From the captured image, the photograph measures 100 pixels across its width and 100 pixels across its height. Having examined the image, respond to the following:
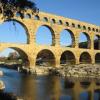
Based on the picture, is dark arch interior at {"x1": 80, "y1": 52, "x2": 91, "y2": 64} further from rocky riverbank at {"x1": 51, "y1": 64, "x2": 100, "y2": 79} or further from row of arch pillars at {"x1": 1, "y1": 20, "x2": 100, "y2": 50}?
rocky riverbank at {"x1": 51, "y1": 64, "x2": 100, "y2": 79}

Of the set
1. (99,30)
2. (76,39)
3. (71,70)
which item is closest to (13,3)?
(71,70)

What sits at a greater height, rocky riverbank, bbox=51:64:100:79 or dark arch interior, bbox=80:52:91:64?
dark arch interior, bbox=80:52:91:64

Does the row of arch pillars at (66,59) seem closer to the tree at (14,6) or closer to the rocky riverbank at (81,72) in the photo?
the rocky riverbank at (81,72)

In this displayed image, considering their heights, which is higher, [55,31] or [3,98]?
[55,31]

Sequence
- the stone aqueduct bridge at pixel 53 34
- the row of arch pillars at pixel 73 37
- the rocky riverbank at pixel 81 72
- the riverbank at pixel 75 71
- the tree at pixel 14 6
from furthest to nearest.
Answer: the row of arch pillars at pixel 73 37 → the stone aqueduct bridge at pixel 53 34 → the riverbank at pixel 75 71 → the rocky riverbank at pixel 81 72 → the tree at pixel 14 6

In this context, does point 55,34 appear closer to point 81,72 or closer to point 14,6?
point 81,72

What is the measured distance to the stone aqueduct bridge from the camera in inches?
2378

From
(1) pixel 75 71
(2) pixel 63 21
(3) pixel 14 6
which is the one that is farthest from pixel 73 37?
(3) pixel 14 6

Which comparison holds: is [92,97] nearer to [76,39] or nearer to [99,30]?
[76,39]

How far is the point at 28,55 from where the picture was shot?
200 ft

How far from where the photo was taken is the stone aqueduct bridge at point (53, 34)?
198 feet

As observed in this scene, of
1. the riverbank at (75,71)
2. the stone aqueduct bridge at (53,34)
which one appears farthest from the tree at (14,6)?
the riverbank at (75,71)

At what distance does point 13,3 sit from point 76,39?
60.8 m

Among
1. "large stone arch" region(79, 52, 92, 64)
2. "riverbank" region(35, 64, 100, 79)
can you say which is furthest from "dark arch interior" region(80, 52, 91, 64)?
"riverbank" region(35, 64, 100, 79)
